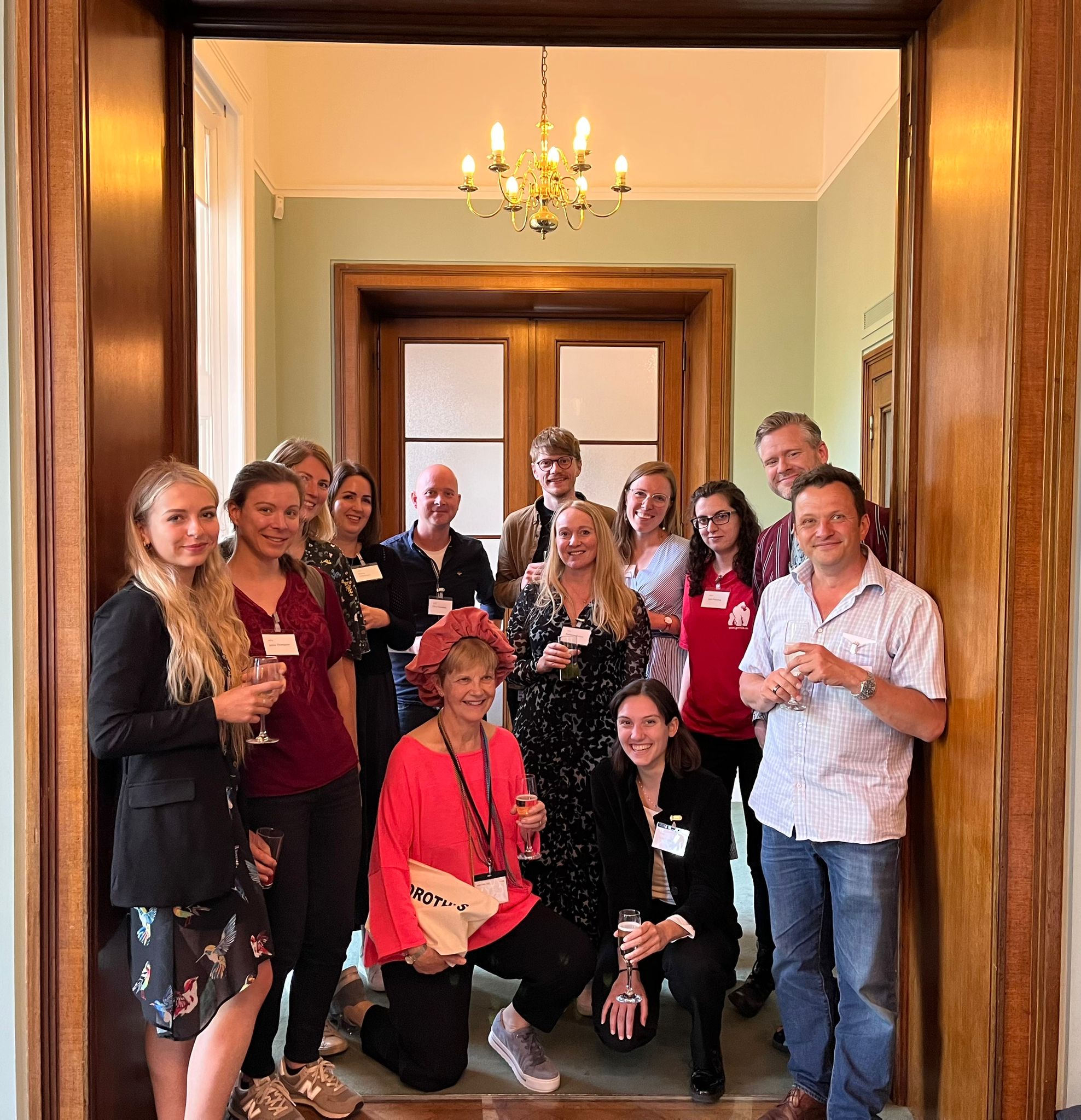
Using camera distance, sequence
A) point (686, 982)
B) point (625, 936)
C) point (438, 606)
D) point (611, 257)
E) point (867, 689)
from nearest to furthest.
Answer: point (867, 689), point (625, 936), point (686, 982), point (438, 606), point (611, 257)

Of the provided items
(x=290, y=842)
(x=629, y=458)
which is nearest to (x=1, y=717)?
(x=290, y=842)

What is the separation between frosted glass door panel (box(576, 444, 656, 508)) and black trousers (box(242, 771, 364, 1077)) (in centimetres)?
380

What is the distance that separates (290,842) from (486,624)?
786 millimetres

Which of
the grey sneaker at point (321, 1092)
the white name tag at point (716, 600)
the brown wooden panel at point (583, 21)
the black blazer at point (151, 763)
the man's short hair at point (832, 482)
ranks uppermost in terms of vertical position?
the brown wooden panel at point (583, 21)

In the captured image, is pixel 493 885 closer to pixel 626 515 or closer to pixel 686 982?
pixel 686 982

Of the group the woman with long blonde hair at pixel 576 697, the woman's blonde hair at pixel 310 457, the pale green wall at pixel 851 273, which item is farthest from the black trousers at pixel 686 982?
the pale green wall at pixel 851 273

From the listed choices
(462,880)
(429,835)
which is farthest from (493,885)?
(429,835)

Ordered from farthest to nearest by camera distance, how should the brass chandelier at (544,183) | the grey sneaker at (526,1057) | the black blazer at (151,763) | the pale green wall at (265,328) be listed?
the pale green wall at (265,328) → the brass chandelier at (544,183) → the grey sneaker at (526,1057) → the black blazer at (151,763)

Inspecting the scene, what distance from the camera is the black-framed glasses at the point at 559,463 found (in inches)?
145

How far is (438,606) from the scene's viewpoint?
3.59 meters

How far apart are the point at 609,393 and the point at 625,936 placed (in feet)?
13.5

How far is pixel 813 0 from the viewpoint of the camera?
7.79ft

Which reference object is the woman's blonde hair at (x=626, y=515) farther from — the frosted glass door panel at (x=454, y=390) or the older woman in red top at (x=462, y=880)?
the frosted glass door panel at (x=454, y=390)

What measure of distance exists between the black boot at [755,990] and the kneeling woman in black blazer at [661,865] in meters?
0.34
